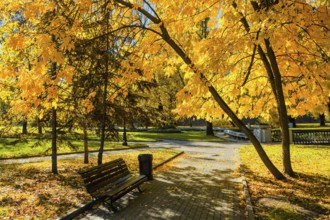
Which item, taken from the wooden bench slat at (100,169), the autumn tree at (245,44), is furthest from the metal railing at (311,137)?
the wooden bench slat at (100,169)

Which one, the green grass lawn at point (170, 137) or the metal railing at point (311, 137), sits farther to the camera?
the green grass lawn at point (170, 137)

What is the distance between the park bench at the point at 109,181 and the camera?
6.66 metres

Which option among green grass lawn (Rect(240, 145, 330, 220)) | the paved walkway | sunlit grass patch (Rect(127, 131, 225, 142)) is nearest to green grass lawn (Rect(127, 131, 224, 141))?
sunlit grass patch (Rect(127, 131, 225, 142))

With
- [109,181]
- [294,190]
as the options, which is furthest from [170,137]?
[109,181]

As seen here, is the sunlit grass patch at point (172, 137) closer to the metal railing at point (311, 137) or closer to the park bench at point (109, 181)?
the metal railing at point (311, 137)

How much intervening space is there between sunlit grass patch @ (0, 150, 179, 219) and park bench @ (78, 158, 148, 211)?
0.66 m

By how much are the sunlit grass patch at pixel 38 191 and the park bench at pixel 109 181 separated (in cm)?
66

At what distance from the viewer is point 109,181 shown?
299 inches

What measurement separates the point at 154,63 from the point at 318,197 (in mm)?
6287

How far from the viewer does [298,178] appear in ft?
33.4

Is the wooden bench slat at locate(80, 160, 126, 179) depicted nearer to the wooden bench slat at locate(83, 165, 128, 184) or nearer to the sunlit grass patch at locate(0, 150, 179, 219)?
the wooden bench slat at locate(83, 165, 128, 184)

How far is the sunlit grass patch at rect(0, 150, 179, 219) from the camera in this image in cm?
661

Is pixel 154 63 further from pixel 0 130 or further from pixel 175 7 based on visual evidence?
pixel 0 130

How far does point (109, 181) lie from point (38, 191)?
2.31 metres
